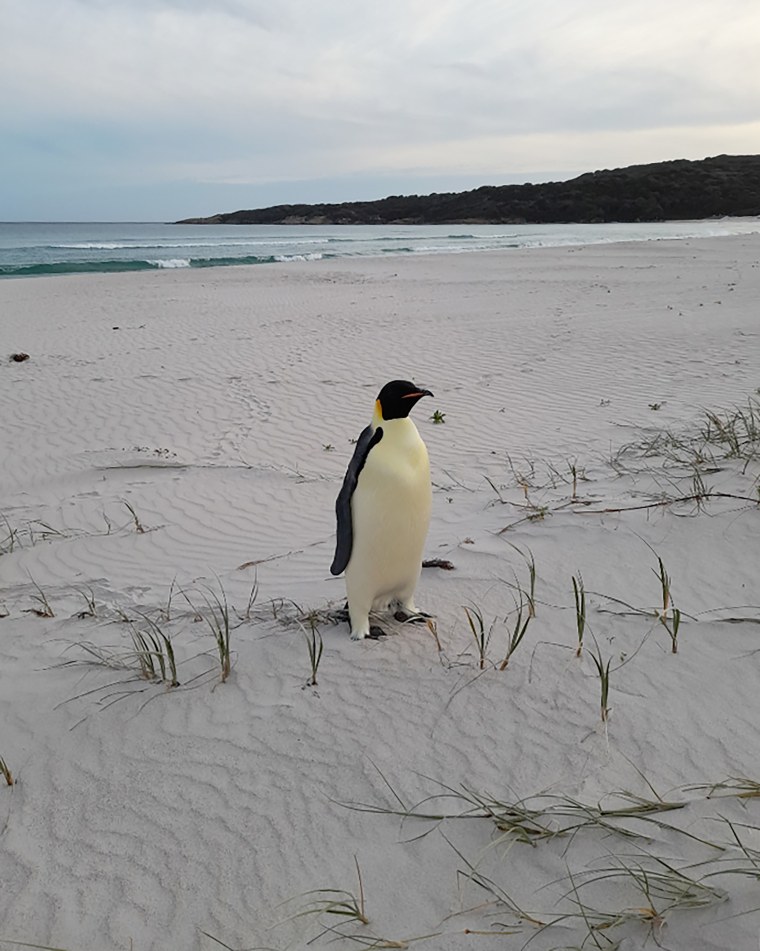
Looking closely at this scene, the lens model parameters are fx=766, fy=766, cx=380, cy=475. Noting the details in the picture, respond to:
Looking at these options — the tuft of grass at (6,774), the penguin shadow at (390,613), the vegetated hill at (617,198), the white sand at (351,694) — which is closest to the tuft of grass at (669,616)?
the white sand at (351,694)

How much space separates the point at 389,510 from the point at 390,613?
0.56 metres

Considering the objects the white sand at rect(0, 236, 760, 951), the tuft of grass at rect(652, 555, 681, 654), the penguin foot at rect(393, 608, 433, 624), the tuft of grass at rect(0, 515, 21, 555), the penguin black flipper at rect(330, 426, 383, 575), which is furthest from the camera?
the tuft of grass at rect(0, 515, 21, 555)

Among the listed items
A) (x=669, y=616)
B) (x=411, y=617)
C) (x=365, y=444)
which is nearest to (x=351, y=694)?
(x=411, y=617)

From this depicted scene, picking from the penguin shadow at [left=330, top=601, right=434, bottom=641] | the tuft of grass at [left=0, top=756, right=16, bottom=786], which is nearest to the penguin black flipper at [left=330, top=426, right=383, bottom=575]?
the penguin shadow at [left=330, top=601, right=434, bottom=641]

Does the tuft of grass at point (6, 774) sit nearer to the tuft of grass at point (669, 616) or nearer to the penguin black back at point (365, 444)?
the penguin black back at point (365, 444)

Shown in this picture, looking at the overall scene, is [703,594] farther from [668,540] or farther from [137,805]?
[137,805]

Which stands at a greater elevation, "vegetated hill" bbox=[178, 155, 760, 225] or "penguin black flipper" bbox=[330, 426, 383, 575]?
"vegetated hill" bbox=[178, 155, 760, 225]

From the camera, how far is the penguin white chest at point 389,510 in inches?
124

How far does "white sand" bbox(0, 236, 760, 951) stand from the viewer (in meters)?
1.99

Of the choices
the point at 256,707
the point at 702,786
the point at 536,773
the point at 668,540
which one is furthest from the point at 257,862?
the point at 668,540

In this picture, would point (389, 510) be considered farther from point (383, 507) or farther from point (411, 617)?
point (411, 617)

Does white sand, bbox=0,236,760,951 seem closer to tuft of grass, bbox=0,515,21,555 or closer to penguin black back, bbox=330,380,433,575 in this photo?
tuft of grass, bbox=0,515,21,555

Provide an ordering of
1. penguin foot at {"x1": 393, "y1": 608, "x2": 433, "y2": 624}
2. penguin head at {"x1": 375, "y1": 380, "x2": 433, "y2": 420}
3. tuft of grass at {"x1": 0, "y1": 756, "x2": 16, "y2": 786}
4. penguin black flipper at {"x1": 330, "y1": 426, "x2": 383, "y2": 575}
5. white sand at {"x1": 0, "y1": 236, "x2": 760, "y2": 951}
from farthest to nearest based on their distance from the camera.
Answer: penguin foot at {"x1": 393, "y1": 608, "x2": 433, "y2": 624}, penguin black flipper at {"x1": 330, "y1": 426, "x2": 383, "y2": 575}, penguin head at {"x1": 375, "y1": 380, "x2": 433, "y2": 420}, tuft of grass at {"x1": 0, "y1": 756, "x2": 16, "y2": 786}, white sand at {"x1": 0, "y1": 236, "x2": 760, "y2": 951}

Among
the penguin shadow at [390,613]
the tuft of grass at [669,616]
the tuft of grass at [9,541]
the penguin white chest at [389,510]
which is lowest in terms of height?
the tuft of grass at [9,541]
